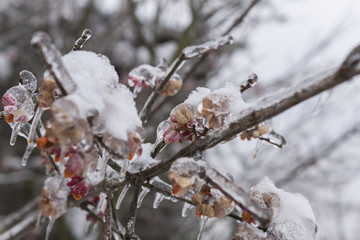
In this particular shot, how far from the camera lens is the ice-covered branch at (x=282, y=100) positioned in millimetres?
518

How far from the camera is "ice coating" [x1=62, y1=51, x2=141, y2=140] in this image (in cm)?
59

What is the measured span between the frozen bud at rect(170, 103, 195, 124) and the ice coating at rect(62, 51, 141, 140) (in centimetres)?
16

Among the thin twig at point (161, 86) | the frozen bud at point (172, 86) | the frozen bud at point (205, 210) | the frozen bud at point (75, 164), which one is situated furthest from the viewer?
the frozen bud at point (172, 86)

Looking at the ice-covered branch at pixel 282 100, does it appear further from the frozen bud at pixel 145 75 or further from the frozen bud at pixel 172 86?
the frozen bud at pixel 145 75

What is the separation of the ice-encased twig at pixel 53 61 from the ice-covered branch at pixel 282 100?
315mm

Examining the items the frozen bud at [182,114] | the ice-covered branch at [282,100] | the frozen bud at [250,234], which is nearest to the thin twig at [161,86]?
the frozen bud at [182,114]

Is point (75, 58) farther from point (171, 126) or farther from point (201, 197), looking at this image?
point (201, 197)

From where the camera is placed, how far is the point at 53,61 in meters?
0.56

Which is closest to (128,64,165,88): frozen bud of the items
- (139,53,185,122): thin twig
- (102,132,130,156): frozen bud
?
(139,53,185,122): thin twig

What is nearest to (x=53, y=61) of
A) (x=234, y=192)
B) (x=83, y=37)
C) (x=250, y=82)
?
(x=83, y=37)

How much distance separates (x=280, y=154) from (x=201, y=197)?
5523 mm

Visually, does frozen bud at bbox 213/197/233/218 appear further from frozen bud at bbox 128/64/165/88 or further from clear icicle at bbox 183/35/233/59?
frozen bud at bbox 128/64/165/88

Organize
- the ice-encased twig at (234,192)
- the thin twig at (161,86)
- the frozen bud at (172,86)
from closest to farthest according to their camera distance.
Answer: the ice-encased twig at (234,192)
the thin twig at (161,86)
the frozen bud at (172,86)

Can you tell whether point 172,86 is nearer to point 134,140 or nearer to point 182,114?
point 182,114
